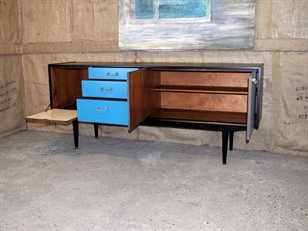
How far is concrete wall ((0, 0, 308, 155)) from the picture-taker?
101 inches

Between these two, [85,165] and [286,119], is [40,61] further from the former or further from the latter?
[286,119]

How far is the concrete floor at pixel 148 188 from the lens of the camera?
1.70m

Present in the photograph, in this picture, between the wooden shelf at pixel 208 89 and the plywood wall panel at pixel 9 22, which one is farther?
the plywood wall panel at pixel 9 22

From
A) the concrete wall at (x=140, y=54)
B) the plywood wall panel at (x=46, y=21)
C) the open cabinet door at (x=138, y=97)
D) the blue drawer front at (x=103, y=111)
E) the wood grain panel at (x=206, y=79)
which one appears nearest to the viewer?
the open cabinet door at (x=138, y=97)

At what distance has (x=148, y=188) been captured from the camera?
2.09 m

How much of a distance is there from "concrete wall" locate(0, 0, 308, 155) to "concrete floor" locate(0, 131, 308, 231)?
18 centimetres

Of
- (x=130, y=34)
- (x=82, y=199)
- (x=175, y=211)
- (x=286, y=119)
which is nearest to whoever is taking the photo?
(x=175, y=211)

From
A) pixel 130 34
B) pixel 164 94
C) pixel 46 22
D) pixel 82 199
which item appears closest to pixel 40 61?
pixel 46 22

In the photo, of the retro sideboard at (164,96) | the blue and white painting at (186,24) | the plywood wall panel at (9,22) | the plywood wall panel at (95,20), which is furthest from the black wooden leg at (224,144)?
the plywood wall panel at (9,22)

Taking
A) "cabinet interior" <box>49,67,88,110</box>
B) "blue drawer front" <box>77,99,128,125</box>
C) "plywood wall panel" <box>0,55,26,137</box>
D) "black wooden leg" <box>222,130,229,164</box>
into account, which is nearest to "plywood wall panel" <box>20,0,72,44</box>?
"plywood wall panel" <box>0,55,26,137</box>

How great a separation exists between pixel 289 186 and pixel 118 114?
4.11ft

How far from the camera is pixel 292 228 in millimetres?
1616

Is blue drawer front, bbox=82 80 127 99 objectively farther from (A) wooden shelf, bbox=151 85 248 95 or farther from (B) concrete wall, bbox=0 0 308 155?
(B) concrete wall, bbox=0 0 308 155

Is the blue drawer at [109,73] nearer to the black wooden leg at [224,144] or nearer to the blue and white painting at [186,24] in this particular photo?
the blue and white painting at [186,24]
